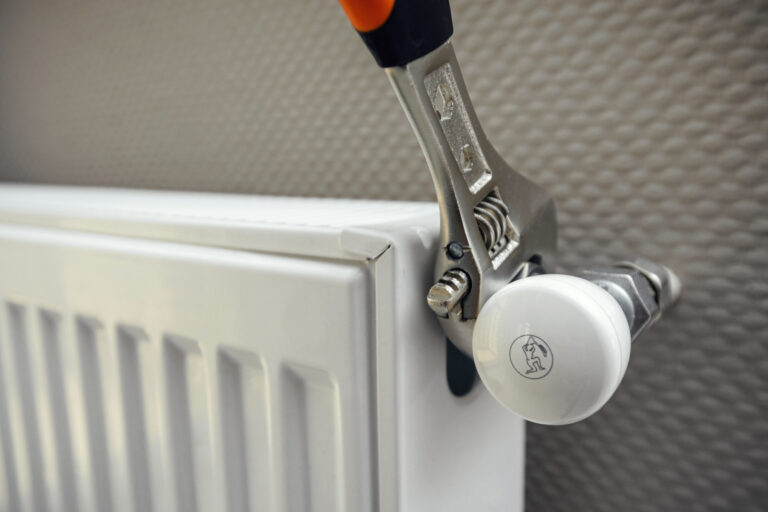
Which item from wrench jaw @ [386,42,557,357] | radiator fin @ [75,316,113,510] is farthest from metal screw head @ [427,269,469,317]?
radiator fin @ [75,316,113,510]

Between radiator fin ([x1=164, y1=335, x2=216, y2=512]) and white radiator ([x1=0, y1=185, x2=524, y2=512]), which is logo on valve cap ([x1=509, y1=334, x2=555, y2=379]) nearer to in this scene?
white radiator ([x1=0, y1=185, x2=524, y2=512])

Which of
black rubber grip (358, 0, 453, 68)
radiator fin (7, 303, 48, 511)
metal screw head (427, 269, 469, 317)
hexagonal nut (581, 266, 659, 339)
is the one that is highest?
black rubber grip (358, 0, 453, 68)

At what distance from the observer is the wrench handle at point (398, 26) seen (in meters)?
0.19

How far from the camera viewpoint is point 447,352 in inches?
10.9

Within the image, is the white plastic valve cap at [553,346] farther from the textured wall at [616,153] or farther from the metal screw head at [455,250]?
the textured wall at [616,153]

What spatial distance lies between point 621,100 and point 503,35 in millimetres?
86

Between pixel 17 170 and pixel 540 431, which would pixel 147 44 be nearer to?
pixel 17 170

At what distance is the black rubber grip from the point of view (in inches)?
7.7

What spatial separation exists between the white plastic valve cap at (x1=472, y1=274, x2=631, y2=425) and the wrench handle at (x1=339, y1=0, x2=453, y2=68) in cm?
9

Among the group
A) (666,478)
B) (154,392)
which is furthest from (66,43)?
(666,478)

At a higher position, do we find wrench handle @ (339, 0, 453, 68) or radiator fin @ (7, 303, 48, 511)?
wrench handle @ (339, 0, 453, 68)

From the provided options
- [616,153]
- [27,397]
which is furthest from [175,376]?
[616,153]

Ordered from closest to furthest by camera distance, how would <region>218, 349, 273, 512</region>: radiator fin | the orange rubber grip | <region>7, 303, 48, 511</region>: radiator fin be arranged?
the orange rubber grip < <region>218, 349, 273, 512</region>: radiator fin < <region>7, 303, 48, 511</region>: radiator fin

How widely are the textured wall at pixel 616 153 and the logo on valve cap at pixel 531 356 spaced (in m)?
0.17
